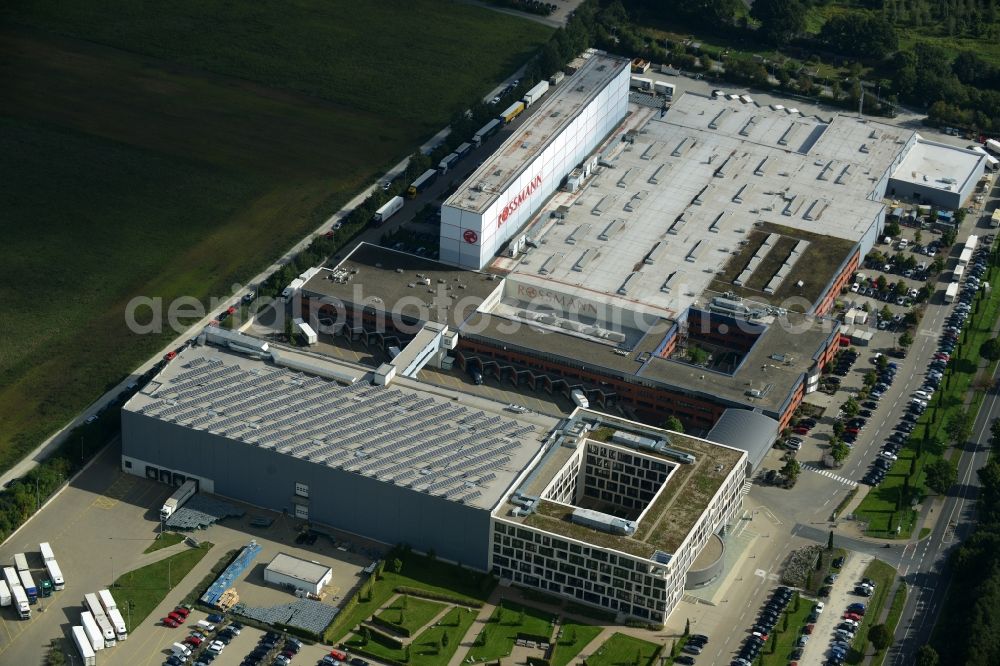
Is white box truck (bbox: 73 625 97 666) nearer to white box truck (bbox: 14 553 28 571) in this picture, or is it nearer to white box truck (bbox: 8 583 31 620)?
white box truck (bbox: 8 583 31 620)

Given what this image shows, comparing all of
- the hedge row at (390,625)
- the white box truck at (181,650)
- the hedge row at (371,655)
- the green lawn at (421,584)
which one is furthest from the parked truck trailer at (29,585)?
the hedge row at (390,625)

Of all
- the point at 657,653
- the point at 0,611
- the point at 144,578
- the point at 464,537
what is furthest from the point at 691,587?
the point at 0,611

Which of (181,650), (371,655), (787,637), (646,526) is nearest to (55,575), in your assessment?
(181,650)

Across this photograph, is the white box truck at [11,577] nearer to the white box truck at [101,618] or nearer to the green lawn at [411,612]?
the white box truck at [101,618]

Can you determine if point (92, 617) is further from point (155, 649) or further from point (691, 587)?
point (691, 587)

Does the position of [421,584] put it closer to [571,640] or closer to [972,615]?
[571,640]

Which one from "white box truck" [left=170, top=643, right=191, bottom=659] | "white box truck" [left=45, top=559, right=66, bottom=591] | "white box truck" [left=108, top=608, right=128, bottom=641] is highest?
"white box truck" [left=45, top=559, right=66, bottom=591]

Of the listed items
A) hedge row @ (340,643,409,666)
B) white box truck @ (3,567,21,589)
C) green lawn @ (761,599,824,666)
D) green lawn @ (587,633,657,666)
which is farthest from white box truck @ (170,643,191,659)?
green lawn @ (761,599,824,666)
